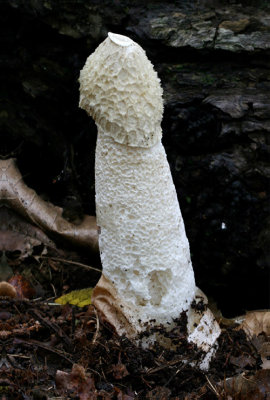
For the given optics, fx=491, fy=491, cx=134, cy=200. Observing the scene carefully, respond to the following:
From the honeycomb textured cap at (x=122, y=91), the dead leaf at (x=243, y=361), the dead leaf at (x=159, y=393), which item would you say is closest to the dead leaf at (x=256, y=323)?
the dead leaf at (x=243, y=361)

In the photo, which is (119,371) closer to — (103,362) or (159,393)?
(103,362)

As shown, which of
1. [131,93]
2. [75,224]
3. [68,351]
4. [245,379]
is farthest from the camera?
[75,224]

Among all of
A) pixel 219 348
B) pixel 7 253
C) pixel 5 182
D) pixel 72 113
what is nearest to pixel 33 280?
pixel 7 253

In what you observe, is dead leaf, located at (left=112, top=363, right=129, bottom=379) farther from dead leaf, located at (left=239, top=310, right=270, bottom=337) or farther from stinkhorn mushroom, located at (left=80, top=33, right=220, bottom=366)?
dead leaf, located at (left=239, top=310, right=270, bottom=337)

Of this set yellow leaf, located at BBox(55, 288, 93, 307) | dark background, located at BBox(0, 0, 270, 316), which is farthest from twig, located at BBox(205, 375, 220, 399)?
yellow leaf, located at BBox(55, 288, 93, 307)

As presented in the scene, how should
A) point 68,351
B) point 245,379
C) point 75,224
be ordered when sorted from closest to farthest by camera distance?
point 245,379 < point 68,351 < point 75,224

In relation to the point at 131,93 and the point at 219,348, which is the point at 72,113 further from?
the point at 219,348

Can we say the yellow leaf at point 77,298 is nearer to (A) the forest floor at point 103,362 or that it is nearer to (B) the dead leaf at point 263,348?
(A) the forest floor at point 103,362

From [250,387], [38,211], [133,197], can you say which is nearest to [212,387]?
[250,387]
